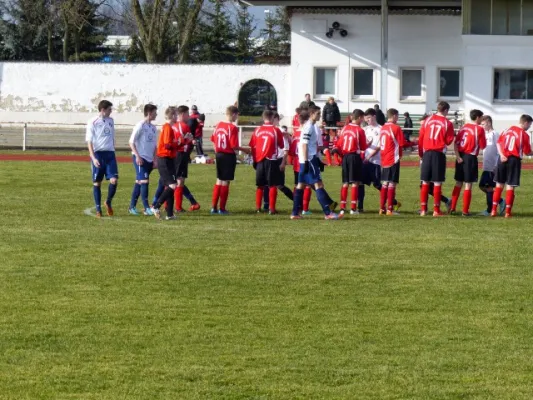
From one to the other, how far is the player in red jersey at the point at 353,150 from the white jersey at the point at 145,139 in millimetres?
3082

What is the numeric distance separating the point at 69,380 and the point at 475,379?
9.45 ft

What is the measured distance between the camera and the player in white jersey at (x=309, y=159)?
18.1m

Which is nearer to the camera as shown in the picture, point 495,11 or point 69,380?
point 69,380

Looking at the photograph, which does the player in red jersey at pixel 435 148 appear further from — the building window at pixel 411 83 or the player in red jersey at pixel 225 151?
the building window at pixel 411 83

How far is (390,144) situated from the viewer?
19562 mm

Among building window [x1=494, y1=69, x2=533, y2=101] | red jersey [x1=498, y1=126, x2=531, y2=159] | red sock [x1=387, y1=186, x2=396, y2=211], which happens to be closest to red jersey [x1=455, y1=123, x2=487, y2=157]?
red jersey [x1=498, y1=126, x2=531, y2=159]

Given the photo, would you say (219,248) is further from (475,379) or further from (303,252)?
(475,379)

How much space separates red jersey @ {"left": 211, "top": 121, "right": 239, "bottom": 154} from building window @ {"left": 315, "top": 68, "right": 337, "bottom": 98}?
27.4 m

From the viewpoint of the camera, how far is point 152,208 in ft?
61.3

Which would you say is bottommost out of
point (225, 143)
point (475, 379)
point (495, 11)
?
point (475, 379)

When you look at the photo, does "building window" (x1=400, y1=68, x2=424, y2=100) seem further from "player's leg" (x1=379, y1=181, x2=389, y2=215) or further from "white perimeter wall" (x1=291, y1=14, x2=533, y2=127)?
"player's leg" (x1=379, y1=181, x2=389, y2=215)

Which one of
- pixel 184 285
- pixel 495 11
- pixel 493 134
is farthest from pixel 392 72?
pixel 184 285

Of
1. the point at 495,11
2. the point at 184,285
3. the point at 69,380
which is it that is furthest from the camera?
the point at 495,11

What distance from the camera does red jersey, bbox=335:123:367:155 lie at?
19.3 metres
